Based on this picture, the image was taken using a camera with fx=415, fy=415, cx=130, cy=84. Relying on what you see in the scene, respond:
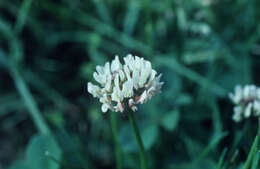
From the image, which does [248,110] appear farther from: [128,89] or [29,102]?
[29,102]

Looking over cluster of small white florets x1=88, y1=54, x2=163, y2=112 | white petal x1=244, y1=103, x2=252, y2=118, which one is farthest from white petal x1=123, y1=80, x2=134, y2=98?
white petal x1=244, y1=103, x2=252, y2=118

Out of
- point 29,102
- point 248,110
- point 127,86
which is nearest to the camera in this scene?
point 127,86

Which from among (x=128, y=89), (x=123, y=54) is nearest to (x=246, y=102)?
(x=128, y=89)

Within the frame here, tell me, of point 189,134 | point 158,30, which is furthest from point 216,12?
point 189,134

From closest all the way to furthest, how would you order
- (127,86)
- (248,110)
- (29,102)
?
(127,86)
(248,110)
(29,102)

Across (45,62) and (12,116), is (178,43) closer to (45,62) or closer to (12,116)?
(45,62)

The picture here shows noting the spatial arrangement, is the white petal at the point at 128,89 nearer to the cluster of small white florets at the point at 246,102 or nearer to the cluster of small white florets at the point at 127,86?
the cluster of small white florets at the point at 127,86
